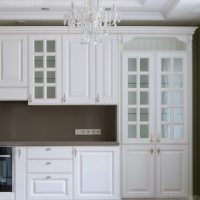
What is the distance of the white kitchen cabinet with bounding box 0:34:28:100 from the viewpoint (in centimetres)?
512

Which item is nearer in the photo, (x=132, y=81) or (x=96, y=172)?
(x=96, y=172)

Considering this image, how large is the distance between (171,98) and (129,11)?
122 cm

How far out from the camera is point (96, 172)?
200 inches

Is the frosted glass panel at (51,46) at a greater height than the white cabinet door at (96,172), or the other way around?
the frosted glass panel at (51,46)

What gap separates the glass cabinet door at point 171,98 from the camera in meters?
5.18

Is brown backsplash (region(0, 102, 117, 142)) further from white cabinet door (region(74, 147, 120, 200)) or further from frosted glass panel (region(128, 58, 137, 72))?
frosted glass panel (region(128, 58, 137, 72))

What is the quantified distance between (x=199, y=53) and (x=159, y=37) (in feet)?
2.19

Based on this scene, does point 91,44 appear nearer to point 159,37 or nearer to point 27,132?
point 159,37

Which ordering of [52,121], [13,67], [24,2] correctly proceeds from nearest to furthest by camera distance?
[24,2] → [13,67] → [52,121]

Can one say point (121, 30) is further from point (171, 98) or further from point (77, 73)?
point (171, 98)

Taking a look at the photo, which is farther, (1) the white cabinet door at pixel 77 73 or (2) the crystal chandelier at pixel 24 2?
(1) the white cabinet door at pixel 77 73

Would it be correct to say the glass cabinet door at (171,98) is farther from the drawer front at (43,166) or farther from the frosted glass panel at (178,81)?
the drawer front at (43,166)

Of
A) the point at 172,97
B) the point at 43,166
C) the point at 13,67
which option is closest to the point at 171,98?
the point at 172,97

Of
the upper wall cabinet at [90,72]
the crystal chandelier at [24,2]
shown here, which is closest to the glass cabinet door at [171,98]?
the upper wall cabinet at [90,72]
